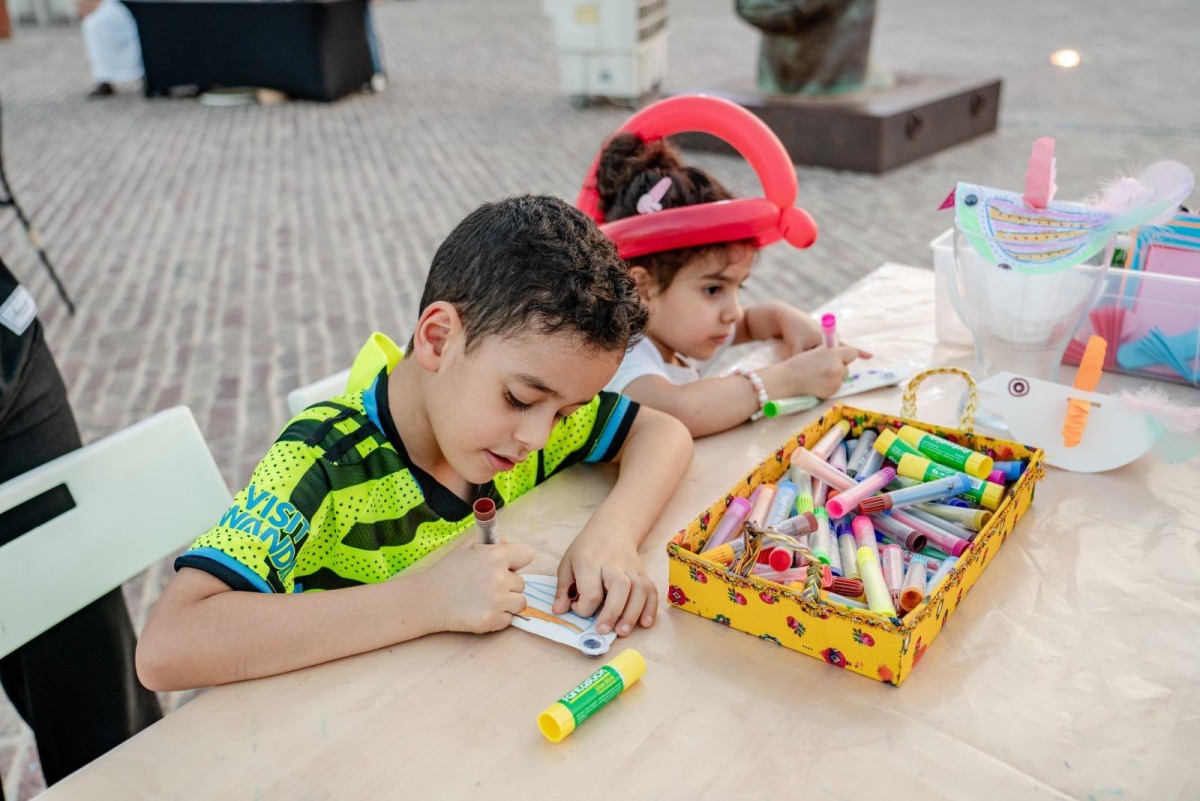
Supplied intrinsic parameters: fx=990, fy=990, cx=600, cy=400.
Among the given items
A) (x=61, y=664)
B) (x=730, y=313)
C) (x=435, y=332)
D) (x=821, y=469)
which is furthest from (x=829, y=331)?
A: (x=61, y=664)

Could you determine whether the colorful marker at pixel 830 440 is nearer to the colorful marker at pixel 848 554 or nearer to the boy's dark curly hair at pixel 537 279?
the colorful marker at pixel 848 554

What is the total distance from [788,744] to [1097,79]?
8.11 metres

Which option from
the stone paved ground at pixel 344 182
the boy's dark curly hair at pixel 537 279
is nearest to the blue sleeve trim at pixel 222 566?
the boy's dark curly hair at pixel 537 279

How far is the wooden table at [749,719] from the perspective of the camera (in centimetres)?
89

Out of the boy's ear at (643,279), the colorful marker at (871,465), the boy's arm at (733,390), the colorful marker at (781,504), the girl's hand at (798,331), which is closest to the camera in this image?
the colorful marker at (781,504)

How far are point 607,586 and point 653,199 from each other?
843mm

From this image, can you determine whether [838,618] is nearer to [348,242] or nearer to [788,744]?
[788,744]

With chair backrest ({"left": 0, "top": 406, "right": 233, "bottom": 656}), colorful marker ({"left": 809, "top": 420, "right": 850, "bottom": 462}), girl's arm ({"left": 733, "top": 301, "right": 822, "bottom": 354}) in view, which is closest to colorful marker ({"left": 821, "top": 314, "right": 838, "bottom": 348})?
girl's arm ({"left": 733, "top": 301, "right": 822, "bottom": 354})

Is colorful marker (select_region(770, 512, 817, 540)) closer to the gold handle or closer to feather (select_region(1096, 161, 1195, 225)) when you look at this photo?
the gold handle

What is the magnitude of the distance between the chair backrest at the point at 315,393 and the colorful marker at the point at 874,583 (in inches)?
31.7

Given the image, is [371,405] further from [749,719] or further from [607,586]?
[749,719]

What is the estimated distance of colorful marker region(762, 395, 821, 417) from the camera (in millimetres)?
1604

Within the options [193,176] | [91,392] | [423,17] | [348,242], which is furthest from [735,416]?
[423,17]

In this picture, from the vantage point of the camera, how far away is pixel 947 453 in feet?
4.28
